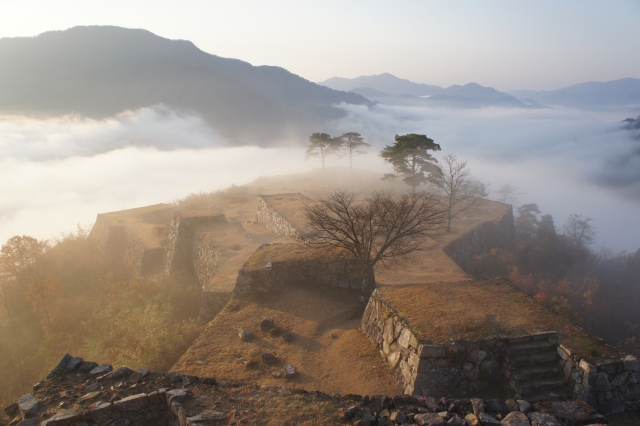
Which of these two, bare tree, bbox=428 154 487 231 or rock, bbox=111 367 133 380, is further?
bare tree, bbox=428 154 487 231

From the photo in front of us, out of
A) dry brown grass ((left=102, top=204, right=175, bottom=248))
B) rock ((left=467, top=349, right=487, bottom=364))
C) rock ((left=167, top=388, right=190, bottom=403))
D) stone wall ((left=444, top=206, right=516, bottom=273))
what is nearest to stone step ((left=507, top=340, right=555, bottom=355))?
rock ((left=467, top=349, right=487, bottom=364))

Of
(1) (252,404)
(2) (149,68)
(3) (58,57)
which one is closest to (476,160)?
(2) (149,68)

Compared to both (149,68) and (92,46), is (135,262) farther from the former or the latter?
(92,46)

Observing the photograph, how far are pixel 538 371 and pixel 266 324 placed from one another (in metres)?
7.31

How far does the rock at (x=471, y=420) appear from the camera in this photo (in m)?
5.63

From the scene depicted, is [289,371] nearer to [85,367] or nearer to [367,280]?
[85,367]

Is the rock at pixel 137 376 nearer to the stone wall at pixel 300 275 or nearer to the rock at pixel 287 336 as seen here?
the rock at pixel 287 336

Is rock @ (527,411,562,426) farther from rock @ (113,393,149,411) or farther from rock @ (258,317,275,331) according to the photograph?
rock @ (258,317,275,331)

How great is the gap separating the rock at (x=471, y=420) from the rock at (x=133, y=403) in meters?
5.59

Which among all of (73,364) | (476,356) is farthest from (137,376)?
(476,356)

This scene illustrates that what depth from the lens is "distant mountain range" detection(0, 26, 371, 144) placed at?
116438 mm

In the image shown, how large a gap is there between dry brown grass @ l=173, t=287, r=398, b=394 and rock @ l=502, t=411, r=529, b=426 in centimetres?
317

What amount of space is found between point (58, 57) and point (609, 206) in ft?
567

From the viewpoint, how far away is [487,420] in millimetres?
5578
